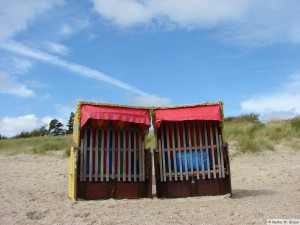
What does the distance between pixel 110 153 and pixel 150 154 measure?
94 cm

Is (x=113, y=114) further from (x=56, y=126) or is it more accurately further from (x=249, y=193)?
(x=56, y=126)

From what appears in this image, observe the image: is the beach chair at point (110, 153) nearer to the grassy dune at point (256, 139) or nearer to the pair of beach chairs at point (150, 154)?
the pair of beach chairs at point (150, 154)

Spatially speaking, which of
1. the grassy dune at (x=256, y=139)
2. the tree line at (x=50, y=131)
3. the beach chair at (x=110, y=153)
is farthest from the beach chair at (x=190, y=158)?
the tree line at (x=50, y=131)

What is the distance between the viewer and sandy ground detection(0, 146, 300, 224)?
7.41 meters

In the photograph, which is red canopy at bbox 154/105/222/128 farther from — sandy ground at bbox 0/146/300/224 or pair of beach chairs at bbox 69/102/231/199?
sandy ground at bbox 0/146/300/224

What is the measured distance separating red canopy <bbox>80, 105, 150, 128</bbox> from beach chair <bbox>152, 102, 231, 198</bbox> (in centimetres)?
39

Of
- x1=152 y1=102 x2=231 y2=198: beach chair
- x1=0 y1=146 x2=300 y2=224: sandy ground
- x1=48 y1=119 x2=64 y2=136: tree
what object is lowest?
x1=0 y1=146 x2=300 y2=224: sandy ground

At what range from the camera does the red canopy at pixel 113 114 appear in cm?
894

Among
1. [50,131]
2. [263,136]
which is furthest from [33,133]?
[263,136]

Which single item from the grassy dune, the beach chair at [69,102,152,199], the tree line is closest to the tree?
the tree line

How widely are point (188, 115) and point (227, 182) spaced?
6.05ft

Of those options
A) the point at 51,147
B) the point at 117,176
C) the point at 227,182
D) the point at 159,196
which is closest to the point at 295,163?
the point at 227,182

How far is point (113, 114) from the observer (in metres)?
9.06

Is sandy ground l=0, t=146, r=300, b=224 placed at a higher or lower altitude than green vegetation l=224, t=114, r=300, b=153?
lower
